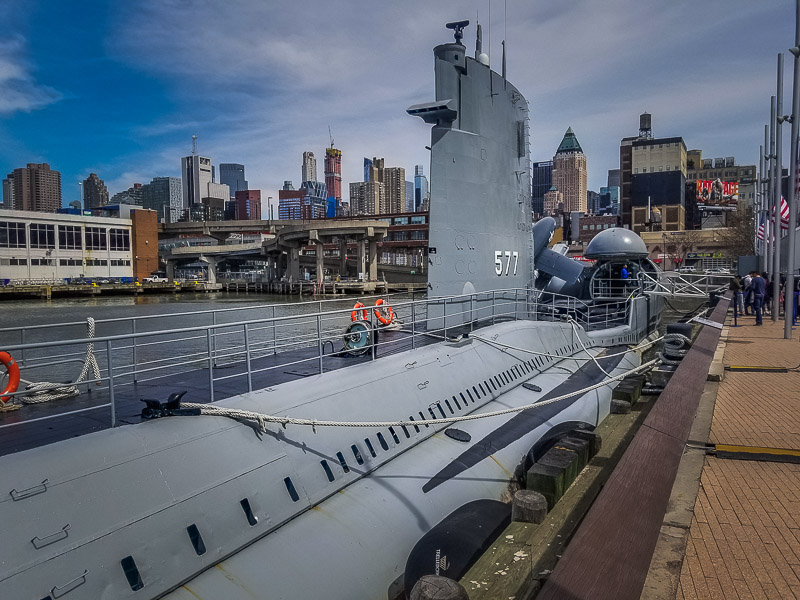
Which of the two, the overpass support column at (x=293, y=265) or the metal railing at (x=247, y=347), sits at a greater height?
the overpass support column at (x=293, y=265)

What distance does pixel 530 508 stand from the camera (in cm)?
620

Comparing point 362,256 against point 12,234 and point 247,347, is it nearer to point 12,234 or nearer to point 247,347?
point 12,234

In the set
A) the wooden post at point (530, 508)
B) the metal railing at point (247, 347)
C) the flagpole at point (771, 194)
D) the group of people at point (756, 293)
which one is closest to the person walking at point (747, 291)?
the group of people at point (756, 293)

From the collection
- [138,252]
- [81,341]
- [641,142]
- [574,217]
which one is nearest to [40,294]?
[138,252]

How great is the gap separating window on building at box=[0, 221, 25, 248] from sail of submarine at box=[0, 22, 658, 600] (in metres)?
63.7

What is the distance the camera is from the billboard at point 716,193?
3893 inches

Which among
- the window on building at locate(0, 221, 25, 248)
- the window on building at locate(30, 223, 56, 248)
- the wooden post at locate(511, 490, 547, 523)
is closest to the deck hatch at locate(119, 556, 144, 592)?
the wooden post at locate(511, 490, 547, 523)

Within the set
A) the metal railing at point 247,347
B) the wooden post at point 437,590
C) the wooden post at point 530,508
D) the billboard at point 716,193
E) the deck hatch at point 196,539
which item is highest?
the billboard at point 716,193

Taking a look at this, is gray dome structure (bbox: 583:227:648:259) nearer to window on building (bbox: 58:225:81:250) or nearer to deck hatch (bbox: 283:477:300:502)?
deck hatch (bbox: 283:477:300:502)

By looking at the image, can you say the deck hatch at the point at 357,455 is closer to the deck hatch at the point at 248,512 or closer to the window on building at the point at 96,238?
the deck hatch at the point at 248,512

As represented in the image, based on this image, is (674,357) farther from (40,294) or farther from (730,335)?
(40,294)

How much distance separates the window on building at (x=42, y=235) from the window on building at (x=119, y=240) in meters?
6.19

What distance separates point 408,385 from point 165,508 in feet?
12.5

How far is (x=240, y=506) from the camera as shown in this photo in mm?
4547
